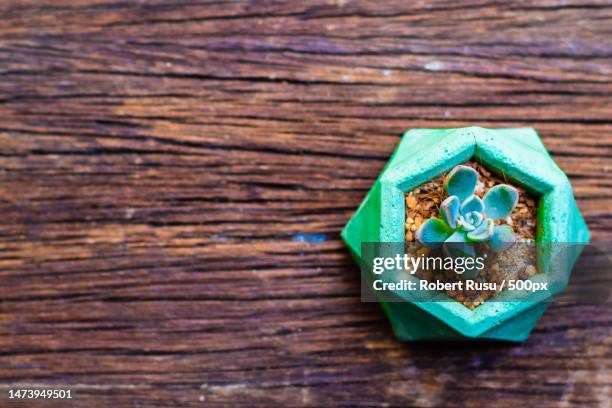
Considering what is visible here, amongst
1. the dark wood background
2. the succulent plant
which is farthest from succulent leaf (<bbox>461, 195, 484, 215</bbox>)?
the dark wood background

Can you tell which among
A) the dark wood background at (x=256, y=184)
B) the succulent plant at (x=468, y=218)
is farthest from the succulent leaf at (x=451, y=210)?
the dark wood background at (x=256, y=184)

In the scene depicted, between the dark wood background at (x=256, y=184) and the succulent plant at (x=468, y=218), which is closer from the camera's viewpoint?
the succulent plant at (x=468, y=218)

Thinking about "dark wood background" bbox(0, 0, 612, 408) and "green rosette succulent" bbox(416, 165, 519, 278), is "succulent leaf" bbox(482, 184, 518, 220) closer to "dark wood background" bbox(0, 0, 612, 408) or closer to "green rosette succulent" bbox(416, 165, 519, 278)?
"green rosette succulent" bbox(416, 165, 519, 278)

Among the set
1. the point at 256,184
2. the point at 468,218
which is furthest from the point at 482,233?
the point at 256,184

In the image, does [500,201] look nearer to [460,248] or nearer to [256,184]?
[460,248]

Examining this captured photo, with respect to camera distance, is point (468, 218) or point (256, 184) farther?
point (256, 184)

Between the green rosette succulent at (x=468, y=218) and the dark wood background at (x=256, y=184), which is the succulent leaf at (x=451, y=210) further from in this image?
the dark wood background at (x=256, y=184)
